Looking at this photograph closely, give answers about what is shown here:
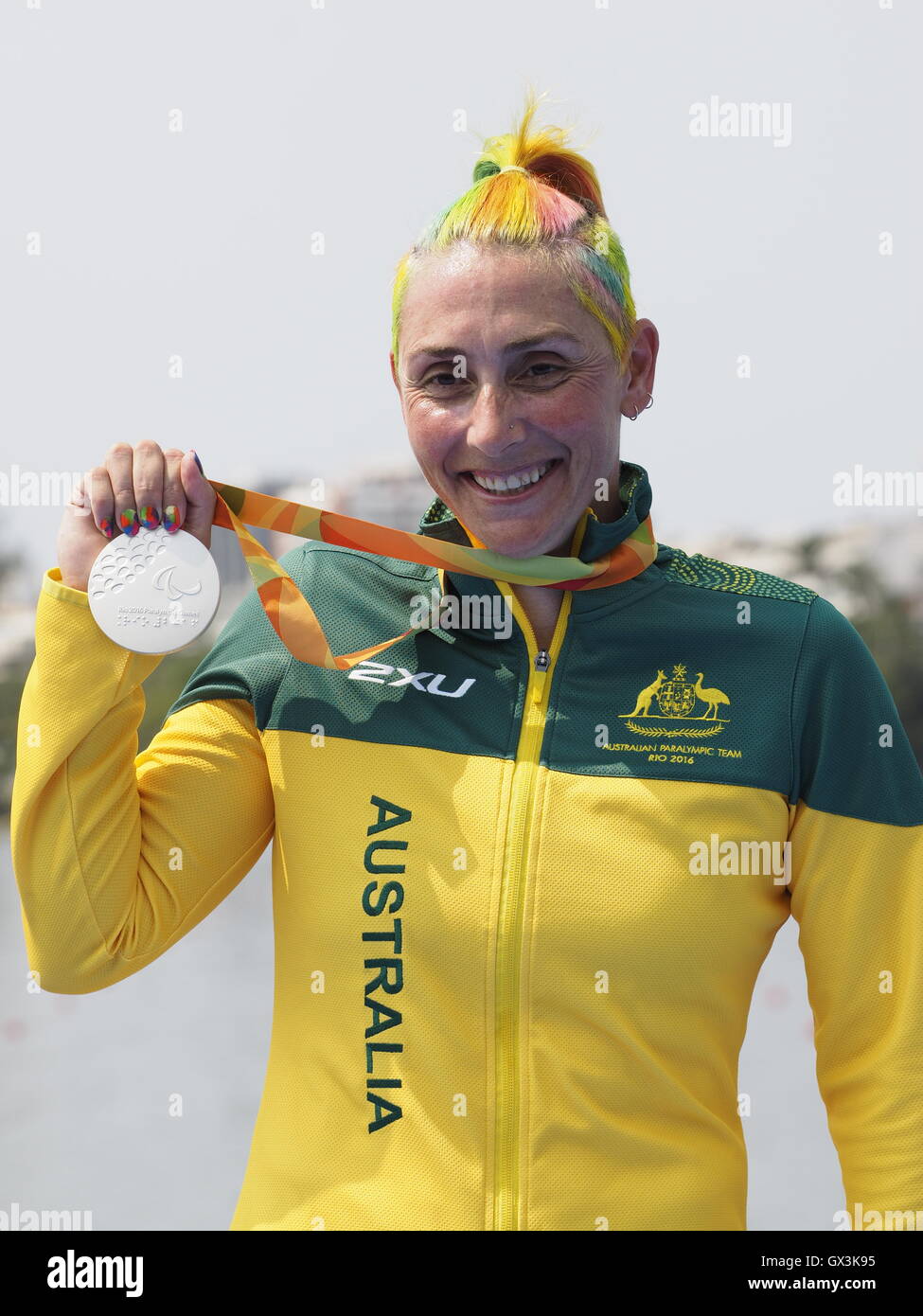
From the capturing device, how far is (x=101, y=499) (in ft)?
5.88

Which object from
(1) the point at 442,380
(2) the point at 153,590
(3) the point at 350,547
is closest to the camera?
(2) the point at 153,590

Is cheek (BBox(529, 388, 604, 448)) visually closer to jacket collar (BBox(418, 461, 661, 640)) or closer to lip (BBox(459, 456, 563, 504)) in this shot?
lip (BBox(459, 456, 563, 504))

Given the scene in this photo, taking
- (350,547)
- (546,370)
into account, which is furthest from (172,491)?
(546,370)

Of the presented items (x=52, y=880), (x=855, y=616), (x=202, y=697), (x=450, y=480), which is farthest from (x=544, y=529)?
(x=855, y=616)

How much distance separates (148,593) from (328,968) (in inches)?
21.7

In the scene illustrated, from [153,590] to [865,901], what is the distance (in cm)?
103

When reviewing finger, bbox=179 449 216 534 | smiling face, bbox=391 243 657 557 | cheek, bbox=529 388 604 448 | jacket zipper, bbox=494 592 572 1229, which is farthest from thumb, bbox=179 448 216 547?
jacket zipper, bbox=494 592 572 1229

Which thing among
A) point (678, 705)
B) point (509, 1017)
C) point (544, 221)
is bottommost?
point (509, 1017)

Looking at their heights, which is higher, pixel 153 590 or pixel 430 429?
pixel 430 429

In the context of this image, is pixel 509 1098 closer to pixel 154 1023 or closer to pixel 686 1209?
pixel 686 1209

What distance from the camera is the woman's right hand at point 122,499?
1.79 m

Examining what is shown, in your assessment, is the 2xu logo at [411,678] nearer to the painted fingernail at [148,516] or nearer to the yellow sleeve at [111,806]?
the yellow sleeve at [111,806]

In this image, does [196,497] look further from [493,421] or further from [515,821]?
[515,821]

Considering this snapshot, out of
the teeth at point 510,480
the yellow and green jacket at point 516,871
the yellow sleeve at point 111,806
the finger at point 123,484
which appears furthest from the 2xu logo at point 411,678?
the finger at point 123,484
